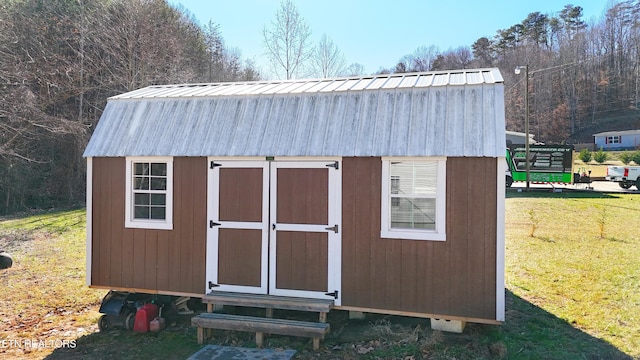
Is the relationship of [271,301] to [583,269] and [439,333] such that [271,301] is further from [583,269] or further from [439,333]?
[583,269]

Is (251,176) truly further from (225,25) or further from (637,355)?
(225,25)

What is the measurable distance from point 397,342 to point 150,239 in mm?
3902

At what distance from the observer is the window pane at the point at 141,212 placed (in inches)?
260

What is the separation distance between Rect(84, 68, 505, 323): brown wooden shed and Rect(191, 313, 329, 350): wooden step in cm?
58

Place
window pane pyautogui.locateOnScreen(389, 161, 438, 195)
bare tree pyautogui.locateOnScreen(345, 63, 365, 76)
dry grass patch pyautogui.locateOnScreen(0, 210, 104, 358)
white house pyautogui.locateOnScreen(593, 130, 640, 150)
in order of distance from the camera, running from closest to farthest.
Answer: window pane pyautogui.locateOnScreen(389, 161, 438, 195) < dry grass patch pyautogui.locateOnScreen(0, 210, 104, 358) < bare tree pyautogui.locateOnScreen(345, 63, 365, 76) < white house pyautogui.locateOnScreen(593, 130, 640, 150)

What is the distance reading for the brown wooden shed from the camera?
5.36 meters

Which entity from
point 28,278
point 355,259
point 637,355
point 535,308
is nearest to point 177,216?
point 355,259

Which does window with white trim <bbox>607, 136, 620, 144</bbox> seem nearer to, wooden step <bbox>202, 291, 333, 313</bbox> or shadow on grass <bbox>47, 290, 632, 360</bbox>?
shadow on grass <bbox>47, 290, 632, 360</bbox>

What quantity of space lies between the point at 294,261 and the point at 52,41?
19.2m

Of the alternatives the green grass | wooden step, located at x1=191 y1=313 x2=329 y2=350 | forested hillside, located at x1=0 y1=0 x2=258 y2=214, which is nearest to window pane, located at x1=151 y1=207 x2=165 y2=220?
wooden step, located at x1=191 y1=313 x2=329 y2=350

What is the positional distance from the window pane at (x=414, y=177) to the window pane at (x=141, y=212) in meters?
3.78

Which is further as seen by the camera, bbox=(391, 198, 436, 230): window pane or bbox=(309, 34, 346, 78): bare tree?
bbox=(309, 34, 346, 78): bare tree

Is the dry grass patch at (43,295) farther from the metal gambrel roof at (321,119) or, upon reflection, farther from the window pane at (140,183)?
the metal gambrel roof at (321,119)

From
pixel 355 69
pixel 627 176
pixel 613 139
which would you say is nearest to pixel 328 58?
pixel 355 69
